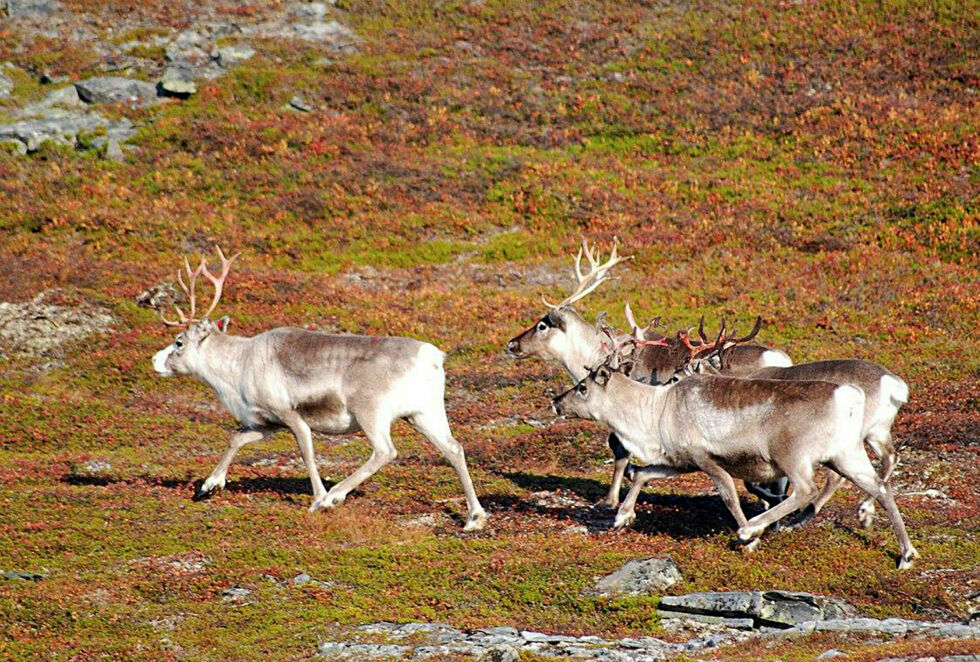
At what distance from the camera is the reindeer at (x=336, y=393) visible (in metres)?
14.3

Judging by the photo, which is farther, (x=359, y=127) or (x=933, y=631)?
(x=359, y=127)

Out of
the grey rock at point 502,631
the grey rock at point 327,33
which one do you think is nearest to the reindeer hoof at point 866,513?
the grey rock at point 502,631

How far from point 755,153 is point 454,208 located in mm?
11690

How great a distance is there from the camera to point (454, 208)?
1405 inches

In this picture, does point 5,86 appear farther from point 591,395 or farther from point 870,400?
point 870,400

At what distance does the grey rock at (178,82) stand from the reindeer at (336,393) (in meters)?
29.4

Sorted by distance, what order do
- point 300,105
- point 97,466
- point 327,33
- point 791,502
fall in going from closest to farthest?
1. point 791,502
2. point 97,466
3. point 300,105
4. point 327,33

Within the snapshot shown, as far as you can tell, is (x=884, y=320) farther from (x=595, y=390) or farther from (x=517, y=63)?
(x=517, y=63)

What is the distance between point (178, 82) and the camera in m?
42.7

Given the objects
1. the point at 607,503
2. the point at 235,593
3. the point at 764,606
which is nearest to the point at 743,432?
the point at 764,606

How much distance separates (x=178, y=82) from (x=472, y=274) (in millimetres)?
17936

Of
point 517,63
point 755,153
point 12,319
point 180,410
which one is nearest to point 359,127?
point 517,63

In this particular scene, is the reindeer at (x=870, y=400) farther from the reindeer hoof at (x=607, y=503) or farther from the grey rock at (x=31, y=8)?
the grey rock at (x=31, y=8)

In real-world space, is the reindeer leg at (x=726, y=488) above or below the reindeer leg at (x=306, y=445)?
above
